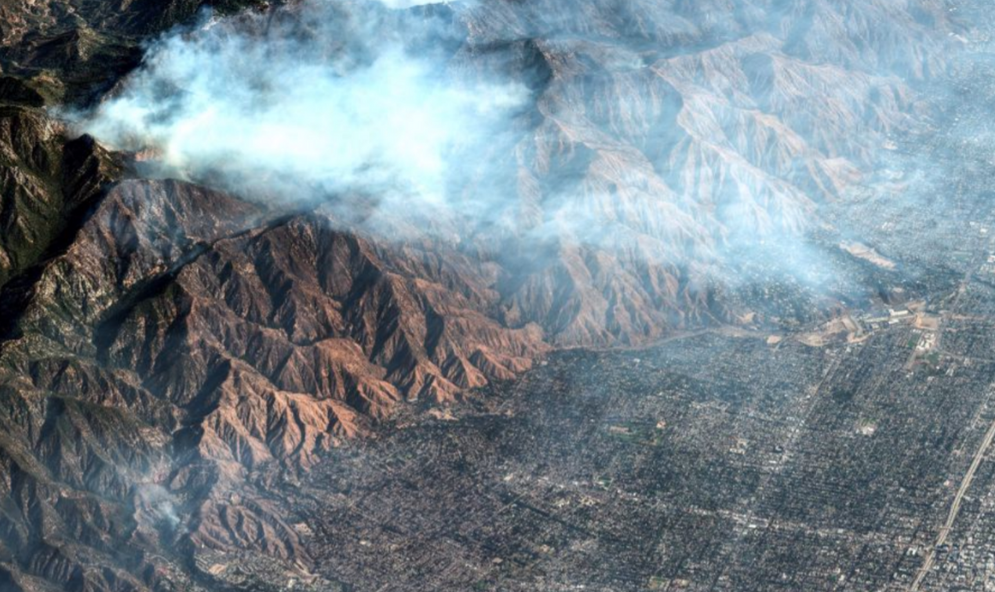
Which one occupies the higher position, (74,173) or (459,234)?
(74,173)

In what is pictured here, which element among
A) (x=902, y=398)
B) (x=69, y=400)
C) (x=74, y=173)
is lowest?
(x=902, y=398)

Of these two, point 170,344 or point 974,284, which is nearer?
point 170,344

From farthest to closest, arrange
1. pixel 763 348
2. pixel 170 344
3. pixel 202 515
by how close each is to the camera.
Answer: pixel 763 348
pixel 170 344
pixel 202 515

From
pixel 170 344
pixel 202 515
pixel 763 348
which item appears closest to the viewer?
pixel 202 515

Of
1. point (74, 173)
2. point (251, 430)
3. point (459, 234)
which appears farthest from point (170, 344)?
point (459, 234)

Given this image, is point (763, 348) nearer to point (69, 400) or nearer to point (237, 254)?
point (237, 254)

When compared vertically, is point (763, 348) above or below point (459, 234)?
below

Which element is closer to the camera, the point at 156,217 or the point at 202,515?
the point at 202,515

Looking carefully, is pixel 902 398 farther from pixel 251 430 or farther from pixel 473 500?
pixel 251 430

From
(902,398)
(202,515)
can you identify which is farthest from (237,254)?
(902,398)
